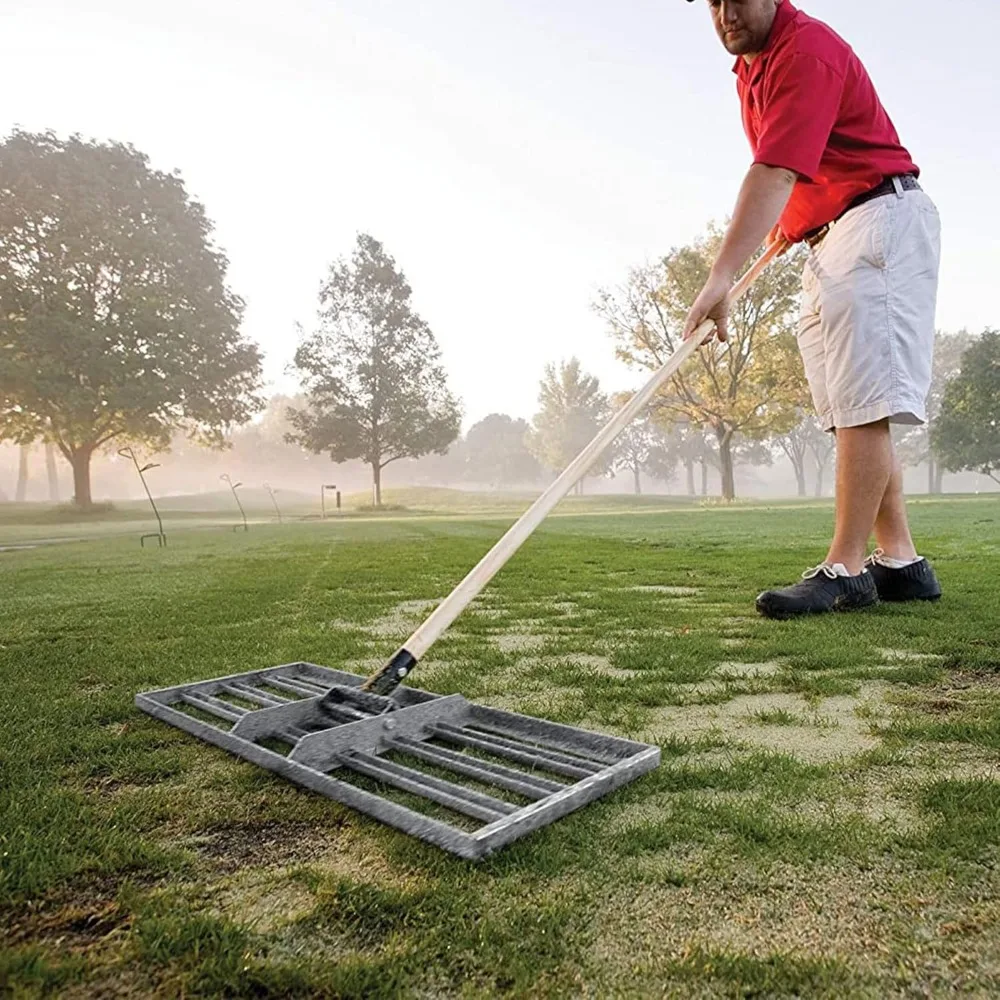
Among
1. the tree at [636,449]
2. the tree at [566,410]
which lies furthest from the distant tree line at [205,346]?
the tree at [636,449]

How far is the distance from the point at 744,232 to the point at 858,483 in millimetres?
1203

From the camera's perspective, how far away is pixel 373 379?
115 feet

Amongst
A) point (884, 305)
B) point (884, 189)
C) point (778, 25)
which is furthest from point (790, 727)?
point (778, 25)

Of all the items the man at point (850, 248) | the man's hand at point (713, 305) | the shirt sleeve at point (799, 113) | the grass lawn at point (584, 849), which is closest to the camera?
the grass lawn at point (584, 849)

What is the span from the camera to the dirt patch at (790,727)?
154 centimetres

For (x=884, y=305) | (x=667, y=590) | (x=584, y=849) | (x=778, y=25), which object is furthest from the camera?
(x=667, y=590)

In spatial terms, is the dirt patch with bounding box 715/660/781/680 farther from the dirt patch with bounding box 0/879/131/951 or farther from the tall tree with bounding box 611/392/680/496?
the tall tree with bounding box 611/392/680/496

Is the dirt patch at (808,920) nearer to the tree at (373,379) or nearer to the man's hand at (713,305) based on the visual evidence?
the man's hand at (713,305)

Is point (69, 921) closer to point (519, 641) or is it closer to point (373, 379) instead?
point (519, 641)

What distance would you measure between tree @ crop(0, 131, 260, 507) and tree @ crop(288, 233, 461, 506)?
615 cm

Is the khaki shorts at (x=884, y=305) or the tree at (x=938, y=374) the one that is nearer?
the khaki shorts at (x=884, y=305)

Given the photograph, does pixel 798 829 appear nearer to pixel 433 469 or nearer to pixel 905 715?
pixel 905 715

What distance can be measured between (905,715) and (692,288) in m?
26.9

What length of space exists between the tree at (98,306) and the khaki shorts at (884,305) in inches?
1006
